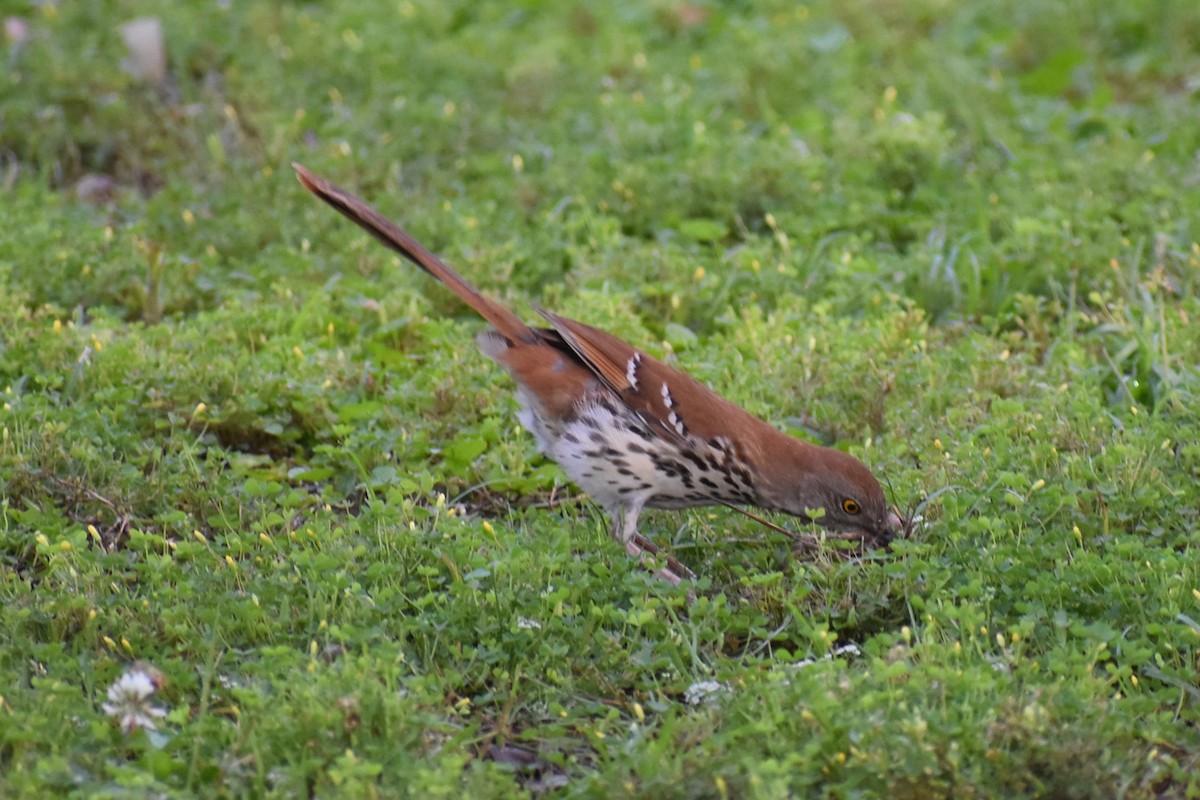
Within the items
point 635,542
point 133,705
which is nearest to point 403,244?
point 635,542

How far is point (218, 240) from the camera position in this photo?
260 inches

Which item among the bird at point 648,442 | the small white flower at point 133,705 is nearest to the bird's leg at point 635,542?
the bird at point 648,442

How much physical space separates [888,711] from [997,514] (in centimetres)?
120

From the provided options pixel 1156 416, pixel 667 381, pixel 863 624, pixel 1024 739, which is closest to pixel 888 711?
pixel 1024 739

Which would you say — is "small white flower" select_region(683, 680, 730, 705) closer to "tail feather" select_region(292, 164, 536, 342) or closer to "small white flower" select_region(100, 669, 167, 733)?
"small white flower" select_region(100, 669, 167, 733)

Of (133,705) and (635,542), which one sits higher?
(133,705)

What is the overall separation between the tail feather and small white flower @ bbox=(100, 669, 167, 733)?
5.52 ft

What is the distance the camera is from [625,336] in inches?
226

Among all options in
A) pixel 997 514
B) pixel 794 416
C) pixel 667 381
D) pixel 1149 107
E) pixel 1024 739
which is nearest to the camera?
pixel 1024 739

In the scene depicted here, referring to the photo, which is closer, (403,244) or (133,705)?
(133,705)

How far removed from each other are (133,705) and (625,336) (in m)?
A: 2.65

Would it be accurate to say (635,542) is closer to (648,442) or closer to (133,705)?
(648,442)

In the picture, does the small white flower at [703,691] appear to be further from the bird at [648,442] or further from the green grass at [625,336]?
the bird at [648,442]

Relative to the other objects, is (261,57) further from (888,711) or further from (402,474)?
(888,711)
